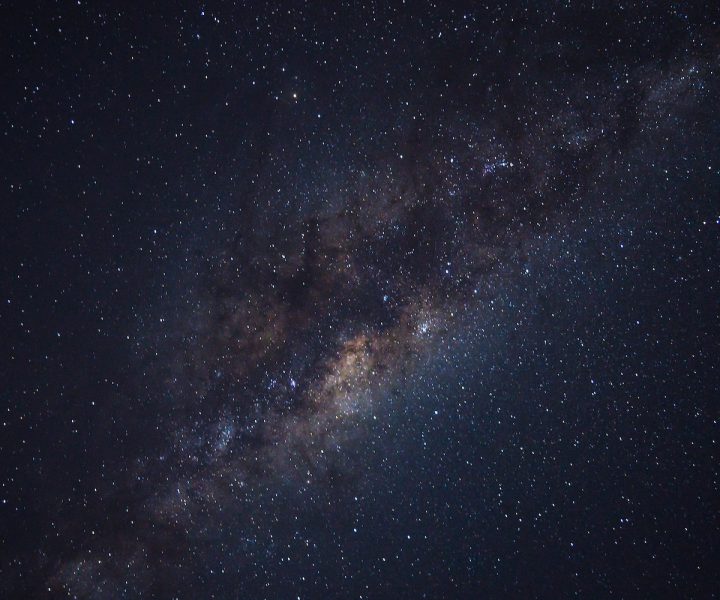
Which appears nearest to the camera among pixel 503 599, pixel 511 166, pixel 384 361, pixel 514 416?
pixel 511 166

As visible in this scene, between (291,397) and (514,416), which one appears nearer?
(291,397)

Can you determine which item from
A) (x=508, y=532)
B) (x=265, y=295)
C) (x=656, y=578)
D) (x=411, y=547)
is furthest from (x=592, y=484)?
(x=265, y=295)

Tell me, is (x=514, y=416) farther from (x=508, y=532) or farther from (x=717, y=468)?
(x=717, y=468)

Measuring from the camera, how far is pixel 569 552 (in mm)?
3883

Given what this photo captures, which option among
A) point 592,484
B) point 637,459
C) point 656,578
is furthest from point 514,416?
point 656,578

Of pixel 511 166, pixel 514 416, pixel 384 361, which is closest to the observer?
pixel 511 166

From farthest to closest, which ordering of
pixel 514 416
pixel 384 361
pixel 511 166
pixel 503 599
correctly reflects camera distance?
pixel 503 599 → pixel 514 416 → pixel 384 361 → pixel 511 166

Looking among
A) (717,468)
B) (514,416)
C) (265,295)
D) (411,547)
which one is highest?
(265,295)

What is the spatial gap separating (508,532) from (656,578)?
5.91 feet

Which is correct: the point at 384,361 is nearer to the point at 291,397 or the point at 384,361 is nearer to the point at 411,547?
the point at 291,397

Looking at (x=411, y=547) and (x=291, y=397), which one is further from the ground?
(x=291, y=397)

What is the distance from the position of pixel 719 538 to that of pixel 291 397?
4.67 metres

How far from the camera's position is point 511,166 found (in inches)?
114

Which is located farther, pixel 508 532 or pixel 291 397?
pixel 508 532
